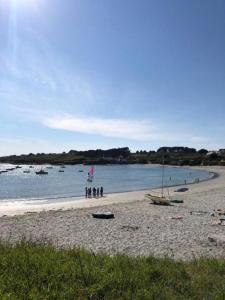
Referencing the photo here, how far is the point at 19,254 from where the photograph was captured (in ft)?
23.2

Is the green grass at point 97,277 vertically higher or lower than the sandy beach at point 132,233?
higher

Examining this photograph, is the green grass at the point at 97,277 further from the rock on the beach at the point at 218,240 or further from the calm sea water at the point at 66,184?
the calm sea water at the point at 66,184

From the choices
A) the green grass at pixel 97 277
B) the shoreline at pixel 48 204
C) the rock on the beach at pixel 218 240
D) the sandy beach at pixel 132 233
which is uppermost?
the green grass at pixel 97 277

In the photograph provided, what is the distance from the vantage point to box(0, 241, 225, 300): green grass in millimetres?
5492

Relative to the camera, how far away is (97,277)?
6074mm

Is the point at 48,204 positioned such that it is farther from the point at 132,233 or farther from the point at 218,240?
the point at 218,240

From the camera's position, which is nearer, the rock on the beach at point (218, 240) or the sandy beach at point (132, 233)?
the sandy beach at point (132, 233)

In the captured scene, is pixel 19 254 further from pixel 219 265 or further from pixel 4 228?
pixel 4 228

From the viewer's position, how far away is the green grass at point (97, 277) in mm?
5492

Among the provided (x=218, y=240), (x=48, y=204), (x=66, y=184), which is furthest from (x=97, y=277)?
(x=66, y=184)

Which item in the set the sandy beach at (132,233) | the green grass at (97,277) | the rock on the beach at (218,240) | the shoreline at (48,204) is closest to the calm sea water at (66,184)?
the shoreline at (48,204)

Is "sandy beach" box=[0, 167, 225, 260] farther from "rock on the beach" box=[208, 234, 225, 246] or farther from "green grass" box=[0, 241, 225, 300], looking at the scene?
"green grass" box=[0, 241, 225, 300]

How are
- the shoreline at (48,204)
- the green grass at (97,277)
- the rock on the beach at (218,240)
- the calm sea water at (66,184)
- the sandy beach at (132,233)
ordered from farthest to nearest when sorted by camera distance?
the calm sea water at (66,184)
the shoreline at (48,204)
the rock on the beach at (218,240)
the sandy beach at (132,233)
the green grass at (97,277)

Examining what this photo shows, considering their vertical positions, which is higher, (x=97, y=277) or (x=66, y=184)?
(x=97, y=277)
